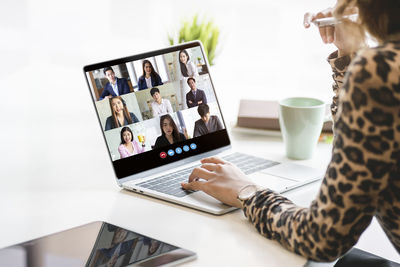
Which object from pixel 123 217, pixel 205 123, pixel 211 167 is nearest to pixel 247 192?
pixel 211 167

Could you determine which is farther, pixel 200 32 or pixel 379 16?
pixel 200 32

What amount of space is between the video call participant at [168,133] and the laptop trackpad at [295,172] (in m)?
0.21

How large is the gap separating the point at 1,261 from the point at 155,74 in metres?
0.56

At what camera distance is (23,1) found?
2484 millimetres

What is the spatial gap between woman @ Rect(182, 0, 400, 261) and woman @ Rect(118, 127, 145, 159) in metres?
0.38

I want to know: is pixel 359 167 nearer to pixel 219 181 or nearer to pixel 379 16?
pixel 379 16

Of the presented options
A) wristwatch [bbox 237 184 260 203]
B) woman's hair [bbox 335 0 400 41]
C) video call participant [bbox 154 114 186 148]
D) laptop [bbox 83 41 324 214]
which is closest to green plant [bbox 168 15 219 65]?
laptop [bbox 83 41 324 214]

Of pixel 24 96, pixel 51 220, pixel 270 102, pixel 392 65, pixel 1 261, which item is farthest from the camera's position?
pixel 24 96

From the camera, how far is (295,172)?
122cm

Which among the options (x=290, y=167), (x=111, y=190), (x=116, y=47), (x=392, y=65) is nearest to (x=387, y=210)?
(x=392, y=65)

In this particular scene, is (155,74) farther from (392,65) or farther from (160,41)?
(160,41)

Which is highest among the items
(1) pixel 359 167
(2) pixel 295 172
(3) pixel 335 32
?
(3) pixel 335 32

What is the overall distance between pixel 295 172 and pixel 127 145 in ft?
1.25

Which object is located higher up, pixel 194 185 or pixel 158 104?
pixel 158 104
